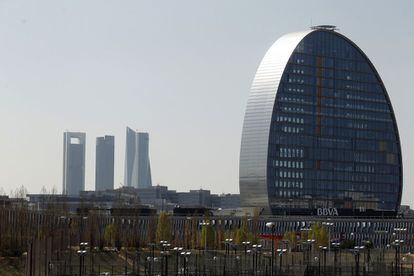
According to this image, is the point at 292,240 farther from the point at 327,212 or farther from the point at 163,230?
the point at 327,212

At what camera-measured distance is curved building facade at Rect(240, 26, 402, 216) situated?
177 metres

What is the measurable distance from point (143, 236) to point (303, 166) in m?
59.0

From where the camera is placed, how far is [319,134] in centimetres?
18412

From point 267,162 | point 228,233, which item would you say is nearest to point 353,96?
point 267,162

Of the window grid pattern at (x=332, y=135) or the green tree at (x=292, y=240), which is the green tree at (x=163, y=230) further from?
the window grid pattern at (x=332, y=135)

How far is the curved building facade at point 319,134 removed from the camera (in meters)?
177

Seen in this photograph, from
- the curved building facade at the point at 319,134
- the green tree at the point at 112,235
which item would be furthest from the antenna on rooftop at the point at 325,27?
the green tree at the point at 112,235

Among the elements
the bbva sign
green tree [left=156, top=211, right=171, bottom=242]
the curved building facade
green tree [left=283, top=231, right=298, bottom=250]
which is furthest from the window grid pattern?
green tree [left=156, top=211, right=171, bottom=242]

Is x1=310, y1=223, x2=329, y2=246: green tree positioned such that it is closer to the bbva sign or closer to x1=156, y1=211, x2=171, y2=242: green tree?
x1=156, y1=211, x2=171, y2=242: green tree

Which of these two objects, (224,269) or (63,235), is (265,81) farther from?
(224,269)

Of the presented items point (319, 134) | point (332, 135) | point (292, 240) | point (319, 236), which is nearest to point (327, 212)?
point (319, 134)


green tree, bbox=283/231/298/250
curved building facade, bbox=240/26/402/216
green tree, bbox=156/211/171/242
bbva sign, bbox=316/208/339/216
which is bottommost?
green tree, bbox=283/231/298/250

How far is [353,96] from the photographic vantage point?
617 feet

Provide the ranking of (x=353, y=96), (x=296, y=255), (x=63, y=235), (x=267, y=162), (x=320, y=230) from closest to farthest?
(x=63, y=235) → (x=296, y=255) → (x=320, y=230) → (x=267, y=162) → (x=353, y=96)
